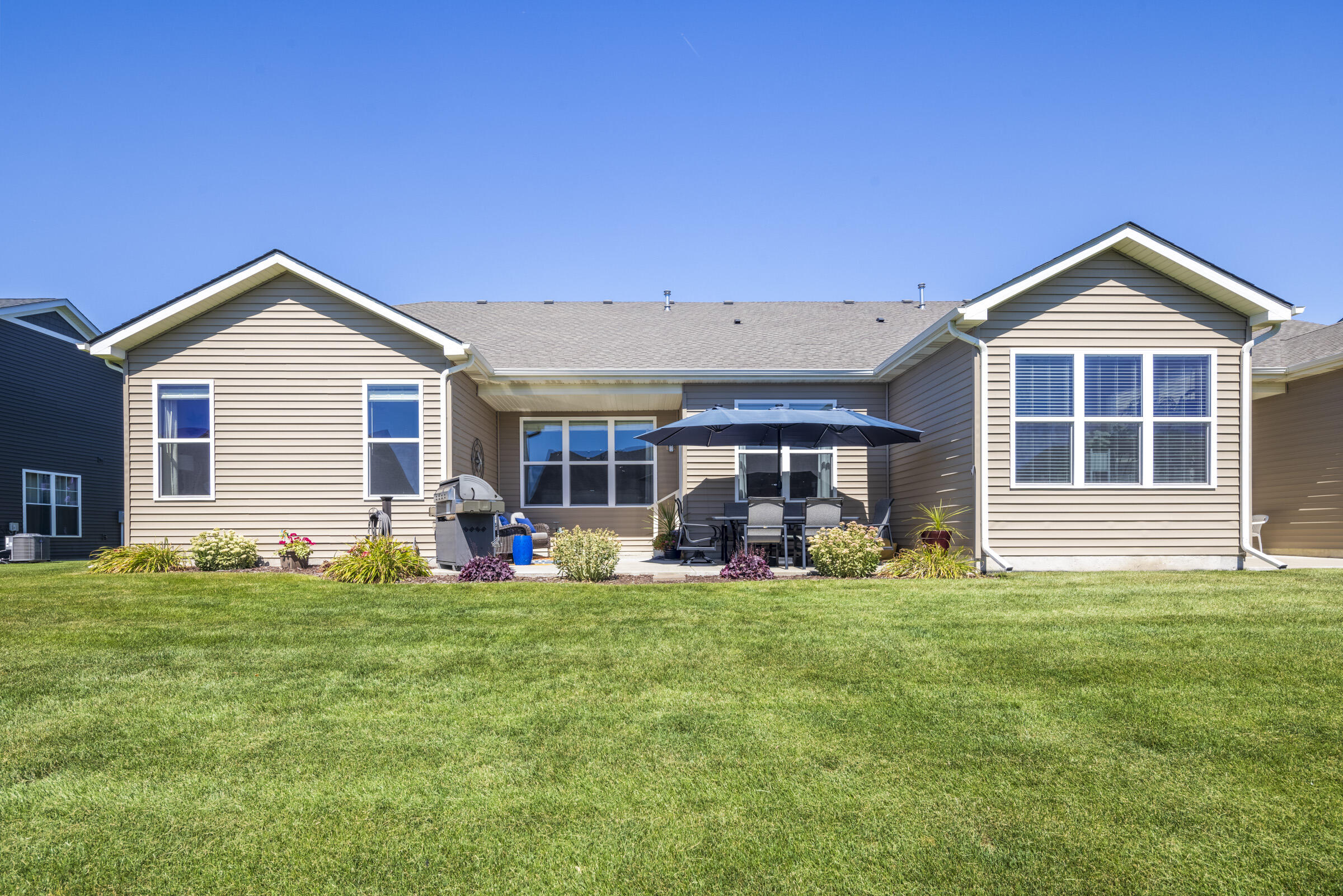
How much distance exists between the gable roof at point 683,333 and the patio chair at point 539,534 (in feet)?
8.01

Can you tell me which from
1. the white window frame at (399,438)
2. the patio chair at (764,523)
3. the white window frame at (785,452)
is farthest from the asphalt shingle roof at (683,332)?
the patio chair at (764,523)

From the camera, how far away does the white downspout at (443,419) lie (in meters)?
10.9

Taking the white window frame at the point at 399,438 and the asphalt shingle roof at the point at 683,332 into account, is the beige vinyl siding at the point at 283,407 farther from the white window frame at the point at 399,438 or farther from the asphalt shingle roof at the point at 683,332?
the asphalt shingle roof at the point at 683,332

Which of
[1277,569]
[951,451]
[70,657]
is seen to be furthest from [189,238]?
[1277,569]

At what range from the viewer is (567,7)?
471 inches

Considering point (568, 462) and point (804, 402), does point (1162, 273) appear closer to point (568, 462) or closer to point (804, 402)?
point (804, 402)

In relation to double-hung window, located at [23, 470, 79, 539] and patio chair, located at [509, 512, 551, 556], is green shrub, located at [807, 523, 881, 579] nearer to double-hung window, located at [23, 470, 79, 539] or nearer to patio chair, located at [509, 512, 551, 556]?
patio chair, located at [509, 512, 551, 556]

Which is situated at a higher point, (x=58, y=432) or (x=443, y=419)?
(x=443, y=419)

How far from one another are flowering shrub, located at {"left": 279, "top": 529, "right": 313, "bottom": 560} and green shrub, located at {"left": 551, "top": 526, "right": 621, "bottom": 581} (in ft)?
11.9

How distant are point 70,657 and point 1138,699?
21.2ft

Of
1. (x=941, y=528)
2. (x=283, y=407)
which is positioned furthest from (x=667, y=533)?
(x=283, y=407)

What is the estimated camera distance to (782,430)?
11500mm

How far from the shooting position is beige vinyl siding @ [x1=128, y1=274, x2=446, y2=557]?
35.9 ft

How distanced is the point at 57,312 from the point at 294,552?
41.2ft
